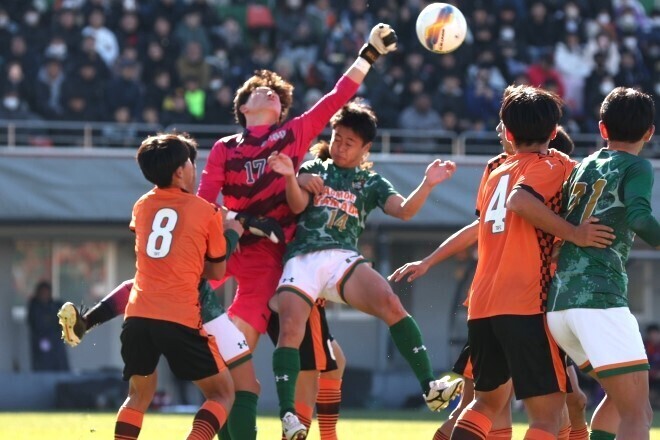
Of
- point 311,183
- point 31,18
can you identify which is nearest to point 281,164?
point 311,183

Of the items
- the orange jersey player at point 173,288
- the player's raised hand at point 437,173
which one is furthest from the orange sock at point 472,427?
the player's raised hand at point 437,173

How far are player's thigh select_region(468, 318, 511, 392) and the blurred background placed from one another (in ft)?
34.0

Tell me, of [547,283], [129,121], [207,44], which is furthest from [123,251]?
[547,283]

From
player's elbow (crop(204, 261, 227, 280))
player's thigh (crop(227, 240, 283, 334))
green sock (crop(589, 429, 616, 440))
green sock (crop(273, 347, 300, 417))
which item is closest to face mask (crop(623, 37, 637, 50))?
player's thigh (crop(227, 240, 283, 334))

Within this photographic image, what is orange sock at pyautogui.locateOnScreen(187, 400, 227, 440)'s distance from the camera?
7.00 metres

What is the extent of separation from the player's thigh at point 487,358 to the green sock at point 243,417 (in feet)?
4.81

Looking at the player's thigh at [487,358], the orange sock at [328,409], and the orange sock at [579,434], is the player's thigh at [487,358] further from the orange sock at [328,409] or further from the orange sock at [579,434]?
the orange sock at [328,409]

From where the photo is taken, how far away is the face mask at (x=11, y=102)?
17.6m

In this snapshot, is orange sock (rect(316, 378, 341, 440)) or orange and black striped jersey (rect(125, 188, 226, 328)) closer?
orange and black striped jersey (rect(125, 188, 226, 328))

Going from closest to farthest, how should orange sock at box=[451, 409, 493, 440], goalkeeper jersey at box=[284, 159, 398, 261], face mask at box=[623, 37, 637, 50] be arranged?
orange sock at box=[451, 409, 493, 440] < goalkeeper jersey at box=[284, 159, 398, 261] < face mask at box=[623, 37, 637, 50]

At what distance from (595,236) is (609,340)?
49 cm

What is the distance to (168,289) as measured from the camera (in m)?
7.00

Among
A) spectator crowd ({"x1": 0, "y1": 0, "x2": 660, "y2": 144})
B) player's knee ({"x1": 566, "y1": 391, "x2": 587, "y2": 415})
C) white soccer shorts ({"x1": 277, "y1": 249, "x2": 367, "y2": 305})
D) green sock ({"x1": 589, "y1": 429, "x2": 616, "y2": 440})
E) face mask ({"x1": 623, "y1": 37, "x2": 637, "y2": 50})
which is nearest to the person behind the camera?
green sock ({"x1": 589, "y1": 429, "x2": 616, "y2": 440})

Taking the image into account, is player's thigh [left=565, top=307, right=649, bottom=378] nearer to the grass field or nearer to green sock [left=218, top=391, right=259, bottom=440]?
green sock [left=218, top=391, right=259, bottom=440]
